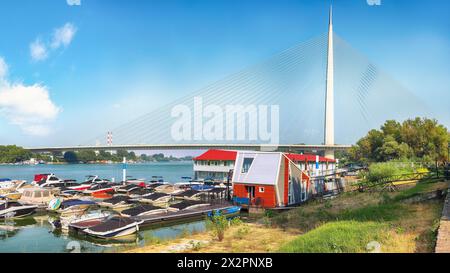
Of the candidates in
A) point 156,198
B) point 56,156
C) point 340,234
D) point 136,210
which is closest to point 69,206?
point 136,210

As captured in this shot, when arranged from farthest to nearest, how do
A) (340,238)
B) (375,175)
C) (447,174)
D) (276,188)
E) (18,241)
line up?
(375,175)
(447,174)
(276,188)
(18,241)
(340,238)

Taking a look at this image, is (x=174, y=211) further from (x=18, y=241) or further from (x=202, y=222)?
(x=18, y=241)

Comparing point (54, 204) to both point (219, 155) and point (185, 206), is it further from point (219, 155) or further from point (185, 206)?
point (219, 155)

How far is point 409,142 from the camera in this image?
44.7 metres

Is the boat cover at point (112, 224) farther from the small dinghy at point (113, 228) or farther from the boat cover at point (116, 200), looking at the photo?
the boat cover at point (116, 200)

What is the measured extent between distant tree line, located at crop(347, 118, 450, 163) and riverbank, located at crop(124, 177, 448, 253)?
27667 millimetres

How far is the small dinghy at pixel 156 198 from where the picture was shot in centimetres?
2503

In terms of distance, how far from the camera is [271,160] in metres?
21.0

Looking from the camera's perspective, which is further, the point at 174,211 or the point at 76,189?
the point at 76,189

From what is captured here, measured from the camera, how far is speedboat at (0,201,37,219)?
19.8 metres
